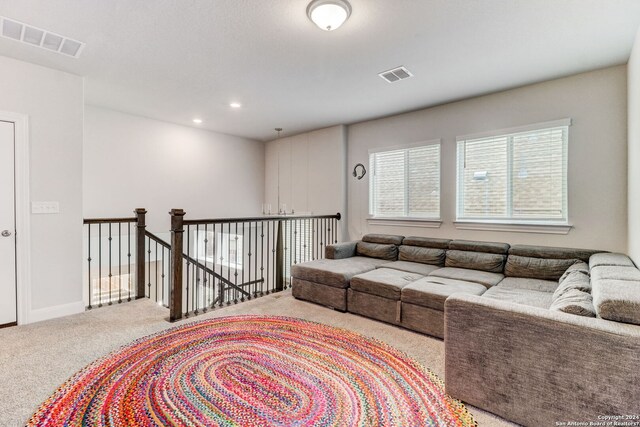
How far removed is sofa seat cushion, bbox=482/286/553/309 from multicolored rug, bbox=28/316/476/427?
3.23 ft

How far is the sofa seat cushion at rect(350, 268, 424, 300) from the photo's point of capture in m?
3.04

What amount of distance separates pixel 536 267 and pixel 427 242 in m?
1.26

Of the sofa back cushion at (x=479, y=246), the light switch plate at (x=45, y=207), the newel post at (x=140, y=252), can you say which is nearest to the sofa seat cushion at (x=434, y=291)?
the sofa back cushion at (x=479, y=246)

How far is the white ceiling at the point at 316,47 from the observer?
2264mm

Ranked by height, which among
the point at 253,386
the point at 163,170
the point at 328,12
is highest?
the point at 328,12

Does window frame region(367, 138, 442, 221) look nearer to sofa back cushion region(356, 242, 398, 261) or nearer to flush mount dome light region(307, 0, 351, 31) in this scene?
sofa back cushion region(356, 242, 398, 261)

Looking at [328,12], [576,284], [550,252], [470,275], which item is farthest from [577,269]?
[328,12]

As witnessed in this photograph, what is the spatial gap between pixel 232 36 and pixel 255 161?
4185mm

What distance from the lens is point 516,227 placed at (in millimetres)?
3734

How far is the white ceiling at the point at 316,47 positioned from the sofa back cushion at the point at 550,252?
192 cm

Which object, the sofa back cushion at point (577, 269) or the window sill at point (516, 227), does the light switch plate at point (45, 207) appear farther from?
the sofa back cushion at point (577, 269)

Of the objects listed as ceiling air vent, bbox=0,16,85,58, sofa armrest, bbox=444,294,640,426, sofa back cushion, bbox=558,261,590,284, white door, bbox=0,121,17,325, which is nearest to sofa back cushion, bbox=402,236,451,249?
sofa back cushion, bbox=558,261,590,284

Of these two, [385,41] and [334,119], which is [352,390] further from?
[334,119]

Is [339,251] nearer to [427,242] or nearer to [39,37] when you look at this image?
[427,242]
